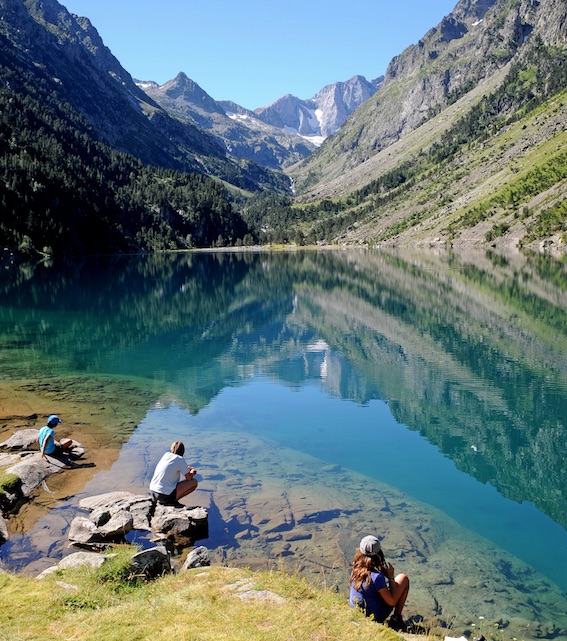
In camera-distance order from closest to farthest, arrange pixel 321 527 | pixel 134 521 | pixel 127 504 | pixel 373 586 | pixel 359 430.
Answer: pixel 373 586, pixel 134 521, pixel 321 527, pixel 127 504, pixel 359 430

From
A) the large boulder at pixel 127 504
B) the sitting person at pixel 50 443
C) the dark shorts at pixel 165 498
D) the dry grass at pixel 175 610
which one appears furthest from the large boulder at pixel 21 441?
the dry grass at pixel 175 610

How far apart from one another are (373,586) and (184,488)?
8921 millimetres

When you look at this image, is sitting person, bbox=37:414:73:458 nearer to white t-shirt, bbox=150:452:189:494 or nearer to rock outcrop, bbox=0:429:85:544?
rock outcrop, bbox=0:429:85:544

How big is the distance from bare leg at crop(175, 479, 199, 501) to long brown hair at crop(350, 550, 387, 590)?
8.27 m

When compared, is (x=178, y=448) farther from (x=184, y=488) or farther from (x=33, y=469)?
(x=33, y=469)

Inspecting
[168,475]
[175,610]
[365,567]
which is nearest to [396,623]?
[365,567]

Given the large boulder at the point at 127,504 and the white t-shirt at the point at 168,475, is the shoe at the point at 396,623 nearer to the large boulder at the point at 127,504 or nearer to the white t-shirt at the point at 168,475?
the large boulder at the point at 127,504

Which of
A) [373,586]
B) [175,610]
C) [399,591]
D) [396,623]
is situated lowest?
[396,623]

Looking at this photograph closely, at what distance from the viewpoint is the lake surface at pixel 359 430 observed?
15703 mm

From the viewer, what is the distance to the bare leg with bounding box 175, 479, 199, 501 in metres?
18.4

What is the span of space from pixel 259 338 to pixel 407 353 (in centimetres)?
1604

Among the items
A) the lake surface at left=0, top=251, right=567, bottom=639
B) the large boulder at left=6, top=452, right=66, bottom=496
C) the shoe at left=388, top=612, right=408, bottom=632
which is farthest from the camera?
the large boulder at left=6, top=452, right=66, bottom=496

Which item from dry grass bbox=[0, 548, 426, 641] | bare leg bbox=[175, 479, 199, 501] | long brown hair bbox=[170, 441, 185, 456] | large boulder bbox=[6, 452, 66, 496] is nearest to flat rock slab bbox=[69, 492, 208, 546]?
bare leg bbox=[175, 479, 199, 501]

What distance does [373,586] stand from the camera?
11617 millimetres
